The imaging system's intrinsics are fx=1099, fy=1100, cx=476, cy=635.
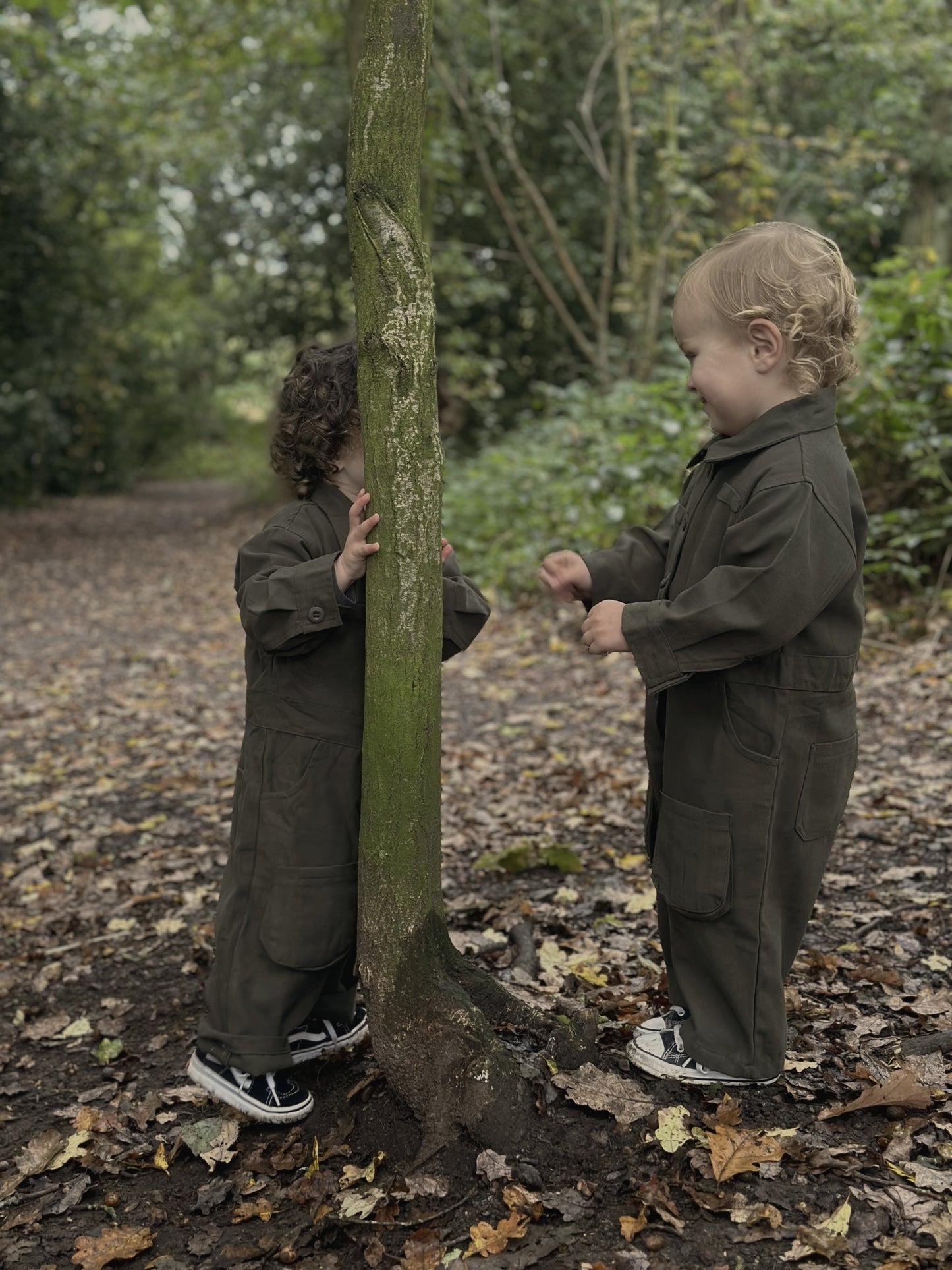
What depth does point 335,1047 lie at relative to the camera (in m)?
2.81

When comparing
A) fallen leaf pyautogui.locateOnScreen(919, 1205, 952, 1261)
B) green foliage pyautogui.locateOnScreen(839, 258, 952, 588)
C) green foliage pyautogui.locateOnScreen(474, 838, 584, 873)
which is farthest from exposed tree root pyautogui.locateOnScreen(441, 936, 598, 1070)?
green foliage pyautogui.locateOnScreen(839, 258, 952, 588)

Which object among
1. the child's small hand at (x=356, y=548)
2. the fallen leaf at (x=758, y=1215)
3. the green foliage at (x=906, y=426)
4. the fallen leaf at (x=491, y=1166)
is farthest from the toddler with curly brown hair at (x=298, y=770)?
the green foliage at (x=906, y=426)

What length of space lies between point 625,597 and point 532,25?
15465mm

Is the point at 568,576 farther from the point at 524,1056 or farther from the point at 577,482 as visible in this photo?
the point at 577,482

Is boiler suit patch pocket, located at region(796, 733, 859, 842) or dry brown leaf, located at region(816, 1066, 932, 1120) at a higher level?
boiler suit patch pocket, located at region(796, 733, 859, 842)

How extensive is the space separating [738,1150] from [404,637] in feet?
3.98

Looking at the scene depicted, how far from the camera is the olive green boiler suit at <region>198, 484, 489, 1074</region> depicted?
8.14 ft

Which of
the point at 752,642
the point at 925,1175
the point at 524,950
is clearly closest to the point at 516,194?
the point at 524,950

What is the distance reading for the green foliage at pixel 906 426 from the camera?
6.73m

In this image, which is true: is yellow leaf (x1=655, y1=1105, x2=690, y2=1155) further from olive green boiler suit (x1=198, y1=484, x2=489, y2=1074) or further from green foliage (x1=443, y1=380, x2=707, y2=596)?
green foliage (x1=443, y1=380, x2=707, y2=596)

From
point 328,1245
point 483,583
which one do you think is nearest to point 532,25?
point 483,583

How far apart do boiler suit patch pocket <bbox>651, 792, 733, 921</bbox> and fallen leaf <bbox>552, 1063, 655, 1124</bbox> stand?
401 millimetres

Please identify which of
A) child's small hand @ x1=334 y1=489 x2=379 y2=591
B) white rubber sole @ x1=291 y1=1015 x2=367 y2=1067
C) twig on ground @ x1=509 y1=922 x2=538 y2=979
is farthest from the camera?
twig on ground @ x1=509 y1=922 x2=538 y2=979

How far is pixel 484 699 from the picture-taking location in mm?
6840
